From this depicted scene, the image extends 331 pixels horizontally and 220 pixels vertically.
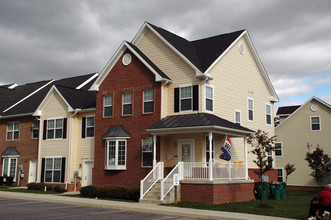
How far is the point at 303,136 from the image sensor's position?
36625mm

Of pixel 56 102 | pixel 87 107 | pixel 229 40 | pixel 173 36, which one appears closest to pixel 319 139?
pixel 229 40

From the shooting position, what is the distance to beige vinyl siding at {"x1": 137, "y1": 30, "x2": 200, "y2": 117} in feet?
75.9

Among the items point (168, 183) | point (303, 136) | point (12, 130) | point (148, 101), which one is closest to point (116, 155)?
point (148, 101)

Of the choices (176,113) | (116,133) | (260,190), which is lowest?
(260,190)

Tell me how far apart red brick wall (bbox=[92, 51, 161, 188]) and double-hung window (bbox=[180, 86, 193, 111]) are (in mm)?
1412

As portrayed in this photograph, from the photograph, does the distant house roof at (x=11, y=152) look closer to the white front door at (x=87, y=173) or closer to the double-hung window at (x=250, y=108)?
the white front door at (x=87, y=173)

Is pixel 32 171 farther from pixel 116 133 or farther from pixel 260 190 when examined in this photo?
pixel 260 190

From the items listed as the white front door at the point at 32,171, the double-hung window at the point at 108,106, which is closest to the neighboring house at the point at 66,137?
the white front door at the point at 32,171

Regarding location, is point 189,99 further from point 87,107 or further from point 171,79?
point 87,107

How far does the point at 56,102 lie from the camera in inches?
1190

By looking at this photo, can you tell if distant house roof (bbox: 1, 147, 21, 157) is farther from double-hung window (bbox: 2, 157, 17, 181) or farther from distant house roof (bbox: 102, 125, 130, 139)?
distant house roof (bbox: 102, 125, 130, 139)

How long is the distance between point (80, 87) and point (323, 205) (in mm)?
26338

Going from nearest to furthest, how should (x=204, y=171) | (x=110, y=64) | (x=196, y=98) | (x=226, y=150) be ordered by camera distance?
(x=204, y=171) < (x=226, y=150) < (x=196, y=98) < (x=110, y=64)

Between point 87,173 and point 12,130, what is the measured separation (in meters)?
9.65
